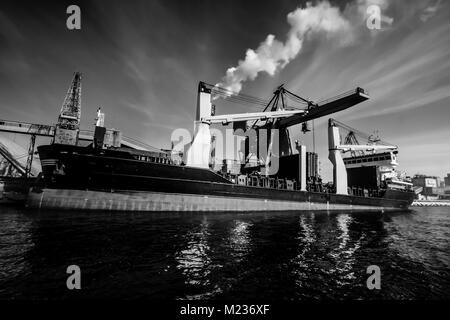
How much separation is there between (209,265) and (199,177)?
15974 millimetres

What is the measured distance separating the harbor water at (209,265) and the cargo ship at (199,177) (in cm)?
845

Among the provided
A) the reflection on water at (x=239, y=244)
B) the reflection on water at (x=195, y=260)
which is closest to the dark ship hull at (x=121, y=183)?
the reflection on water at (x=239, y=244)

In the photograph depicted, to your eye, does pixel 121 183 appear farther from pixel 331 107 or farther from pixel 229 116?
pixel 331 107

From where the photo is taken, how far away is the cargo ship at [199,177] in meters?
19.8

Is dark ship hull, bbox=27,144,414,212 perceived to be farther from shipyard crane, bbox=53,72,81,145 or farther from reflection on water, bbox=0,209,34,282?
shipyard crane, bbox=53,72,81,145

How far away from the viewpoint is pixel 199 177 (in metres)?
22.9

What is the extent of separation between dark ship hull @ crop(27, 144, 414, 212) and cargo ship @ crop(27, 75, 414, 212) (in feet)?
0.27

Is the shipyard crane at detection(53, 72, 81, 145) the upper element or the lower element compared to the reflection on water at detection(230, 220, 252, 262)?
upper

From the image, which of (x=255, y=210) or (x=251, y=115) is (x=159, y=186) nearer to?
(x=255, y=210)

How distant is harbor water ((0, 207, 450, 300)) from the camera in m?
5.31

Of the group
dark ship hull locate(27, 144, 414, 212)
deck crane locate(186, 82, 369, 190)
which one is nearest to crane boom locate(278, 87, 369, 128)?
deck crane locate(186, 82, 369, 190)

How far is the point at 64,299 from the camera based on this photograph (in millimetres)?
4641

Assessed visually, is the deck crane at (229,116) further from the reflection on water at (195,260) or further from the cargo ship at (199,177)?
the reflection on water at (195,260)
